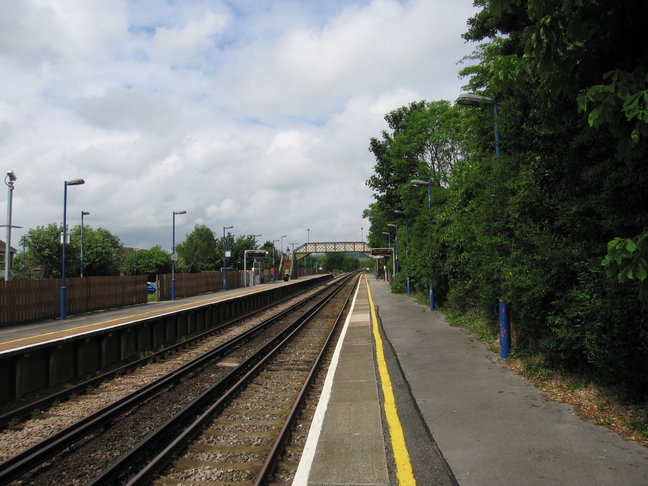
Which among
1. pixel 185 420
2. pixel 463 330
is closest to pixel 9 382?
pixel 185 420

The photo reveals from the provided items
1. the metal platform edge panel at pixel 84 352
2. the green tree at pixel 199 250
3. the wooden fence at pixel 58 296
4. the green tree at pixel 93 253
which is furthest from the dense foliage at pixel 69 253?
the metal platform edge panel at pixel 84 352

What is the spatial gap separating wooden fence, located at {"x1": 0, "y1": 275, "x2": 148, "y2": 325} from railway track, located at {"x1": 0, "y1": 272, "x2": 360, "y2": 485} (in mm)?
12915

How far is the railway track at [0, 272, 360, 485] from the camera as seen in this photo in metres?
4.94

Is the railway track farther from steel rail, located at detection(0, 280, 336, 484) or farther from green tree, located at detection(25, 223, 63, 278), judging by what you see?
green tree, located at detection(25, 223, 63, 278)

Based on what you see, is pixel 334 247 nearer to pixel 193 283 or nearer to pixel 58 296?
pixel 193 283

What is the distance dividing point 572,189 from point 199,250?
8429 centimetres

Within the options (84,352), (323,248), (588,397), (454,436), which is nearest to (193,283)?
(84,352)

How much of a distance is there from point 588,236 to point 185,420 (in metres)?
6.30

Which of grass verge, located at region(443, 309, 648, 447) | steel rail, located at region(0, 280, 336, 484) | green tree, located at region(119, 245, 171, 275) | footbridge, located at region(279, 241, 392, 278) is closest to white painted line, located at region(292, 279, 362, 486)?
steel rail, located at region(0, 280, 336, 484)

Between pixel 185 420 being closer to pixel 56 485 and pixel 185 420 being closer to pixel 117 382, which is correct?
pixel 56 485

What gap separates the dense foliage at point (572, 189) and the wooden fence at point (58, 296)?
60.3 feet

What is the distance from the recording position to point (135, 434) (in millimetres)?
6203

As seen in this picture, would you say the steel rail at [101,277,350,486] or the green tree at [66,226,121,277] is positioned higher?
the green tree at [66,226,121,277]

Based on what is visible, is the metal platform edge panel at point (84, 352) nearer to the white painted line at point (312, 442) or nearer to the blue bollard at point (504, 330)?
the white painted line at point (312, 442)
